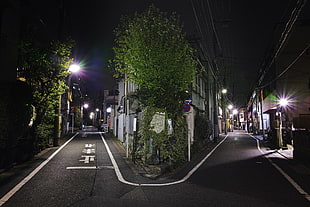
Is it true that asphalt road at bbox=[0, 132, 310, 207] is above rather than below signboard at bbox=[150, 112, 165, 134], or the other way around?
below

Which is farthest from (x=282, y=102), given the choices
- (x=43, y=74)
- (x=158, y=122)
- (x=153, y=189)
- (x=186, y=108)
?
(x=43, y=74)

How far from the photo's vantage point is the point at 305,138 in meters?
11.4

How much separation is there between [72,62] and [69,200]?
13330mm

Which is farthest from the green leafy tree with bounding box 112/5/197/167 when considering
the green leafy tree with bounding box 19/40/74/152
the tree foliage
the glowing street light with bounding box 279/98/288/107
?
the glowing street light with bounding box 279/98/288/107

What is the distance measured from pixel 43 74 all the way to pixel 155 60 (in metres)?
8.12

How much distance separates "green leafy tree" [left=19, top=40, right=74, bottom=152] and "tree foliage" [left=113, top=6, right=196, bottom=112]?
17.7 ft

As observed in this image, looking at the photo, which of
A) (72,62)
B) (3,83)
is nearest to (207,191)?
(3,83)

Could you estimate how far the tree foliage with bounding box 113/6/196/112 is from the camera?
1080 cm

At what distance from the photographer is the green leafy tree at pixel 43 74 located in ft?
43.3

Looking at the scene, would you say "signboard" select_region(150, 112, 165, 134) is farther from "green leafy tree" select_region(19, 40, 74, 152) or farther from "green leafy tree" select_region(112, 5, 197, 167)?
"green leafy tree" select_region(19, 40, 74, 152)

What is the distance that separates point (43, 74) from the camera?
574 inches

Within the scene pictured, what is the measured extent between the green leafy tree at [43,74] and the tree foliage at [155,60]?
17.7 feet

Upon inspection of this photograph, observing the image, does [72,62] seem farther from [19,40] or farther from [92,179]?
[92,179]

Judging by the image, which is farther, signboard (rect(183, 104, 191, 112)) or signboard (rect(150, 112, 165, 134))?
signboard (rect(183, 104, 191, 112))
